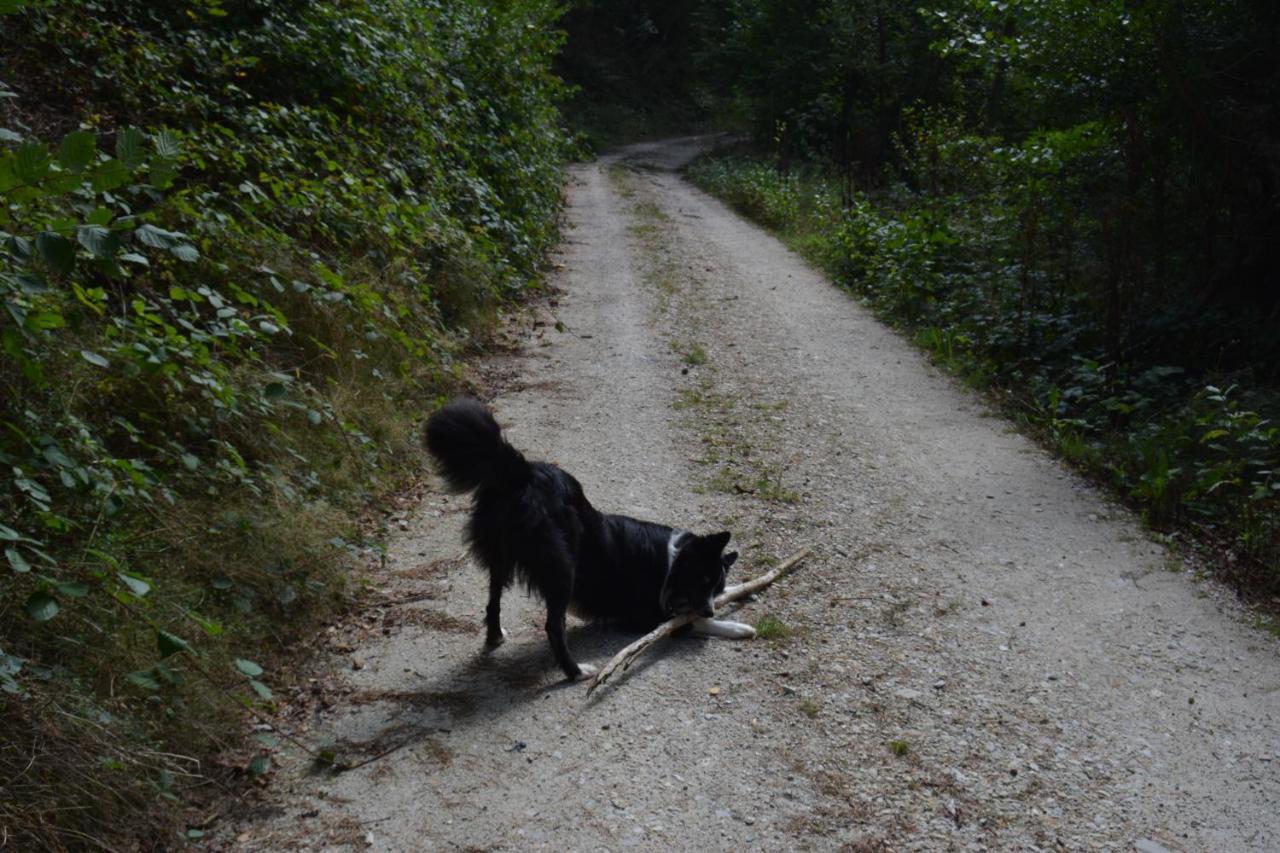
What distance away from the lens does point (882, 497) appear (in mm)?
6926

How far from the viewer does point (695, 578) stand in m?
5.05

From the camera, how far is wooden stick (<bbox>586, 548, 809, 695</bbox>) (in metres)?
4.55

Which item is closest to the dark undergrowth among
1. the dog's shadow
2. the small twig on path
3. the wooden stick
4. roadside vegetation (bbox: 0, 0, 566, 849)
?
the wooden stick

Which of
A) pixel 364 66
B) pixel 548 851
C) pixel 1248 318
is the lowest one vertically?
pixel 548 851

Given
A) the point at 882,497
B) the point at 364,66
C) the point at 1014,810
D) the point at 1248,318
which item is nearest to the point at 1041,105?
the point at 1248,318

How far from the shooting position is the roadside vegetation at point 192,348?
326 centimetres

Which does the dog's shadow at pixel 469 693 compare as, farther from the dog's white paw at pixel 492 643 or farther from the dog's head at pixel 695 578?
the dog's head at pixel 695 578

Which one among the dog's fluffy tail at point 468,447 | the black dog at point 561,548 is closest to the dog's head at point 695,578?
the black dog at point 561,548

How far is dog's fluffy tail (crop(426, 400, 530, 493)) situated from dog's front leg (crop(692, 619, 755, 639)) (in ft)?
4.99

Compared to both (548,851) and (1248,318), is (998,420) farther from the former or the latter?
(548,851)

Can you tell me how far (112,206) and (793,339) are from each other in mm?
7949

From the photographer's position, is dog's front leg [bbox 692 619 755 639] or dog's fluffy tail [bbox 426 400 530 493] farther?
dog's front leg [bbox 692 619 755 639]

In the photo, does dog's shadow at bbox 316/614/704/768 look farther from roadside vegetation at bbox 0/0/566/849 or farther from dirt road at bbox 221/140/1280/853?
roadside vegetation at bbox 0/0/566/849

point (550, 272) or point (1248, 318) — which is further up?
point (1248, 318)
